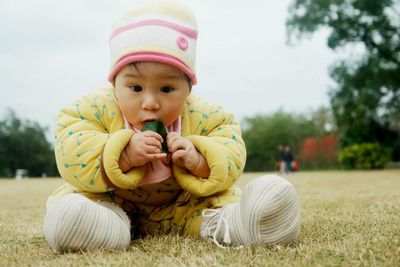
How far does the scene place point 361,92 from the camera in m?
Result: 21.0

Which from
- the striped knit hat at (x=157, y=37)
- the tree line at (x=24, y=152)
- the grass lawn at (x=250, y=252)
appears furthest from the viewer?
the tree line at (x=24, y=152)

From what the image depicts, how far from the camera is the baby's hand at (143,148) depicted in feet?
6.02

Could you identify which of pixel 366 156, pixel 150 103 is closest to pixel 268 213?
pixel 150 103

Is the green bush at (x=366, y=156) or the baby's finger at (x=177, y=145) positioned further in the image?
the green bush at (x=366, y=156)

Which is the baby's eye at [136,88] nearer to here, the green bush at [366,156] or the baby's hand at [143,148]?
the baby's hand at [143,148]

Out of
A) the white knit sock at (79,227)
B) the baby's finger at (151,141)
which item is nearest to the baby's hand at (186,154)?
the baby's finger at (151,141)

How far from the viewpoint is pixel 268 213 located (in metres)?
1.67

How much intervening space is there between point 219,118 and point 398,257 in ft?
3.52

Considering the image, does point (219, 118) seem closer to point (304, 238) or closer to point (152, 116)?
point (152, 116)

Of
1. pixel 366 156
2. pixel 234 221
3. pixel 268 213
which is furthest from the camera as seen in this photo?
pixel 366 156

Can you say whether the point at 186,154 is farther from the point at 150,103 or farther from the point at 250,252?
the point at 250,252

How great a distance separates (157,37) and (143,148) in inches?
17.8

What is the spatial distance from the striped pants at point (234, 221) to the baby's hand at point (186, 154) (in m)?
0.25

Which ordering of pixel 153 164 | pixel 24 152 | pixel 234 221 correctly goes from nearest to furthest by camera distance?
pixel 234 221 < pixel 153 164 < pixel 24 152
